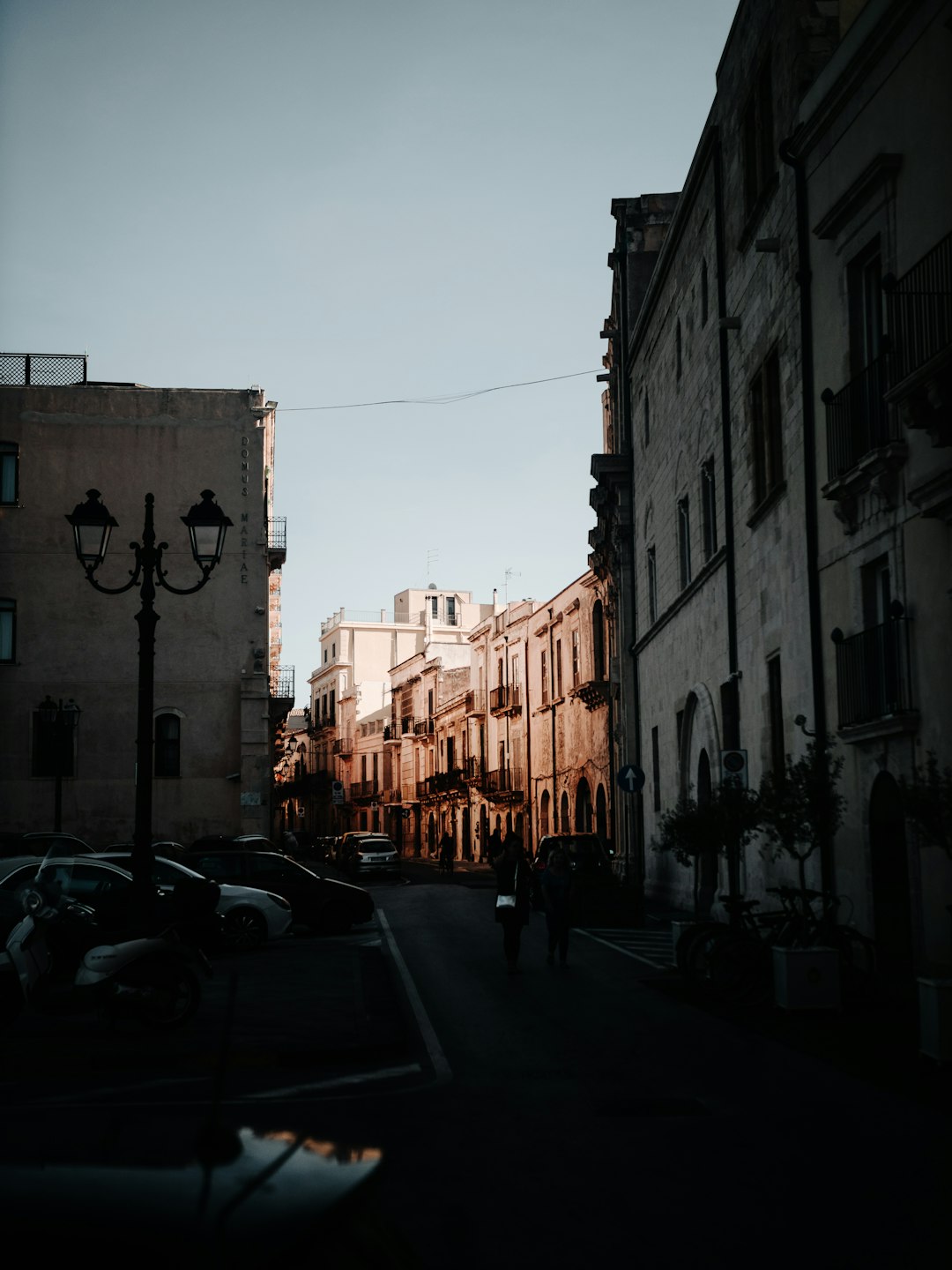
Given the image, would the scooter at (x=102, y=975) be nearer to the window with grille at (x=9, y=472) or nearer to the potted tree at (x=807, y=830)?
the potted tree at (x=807, y=830)

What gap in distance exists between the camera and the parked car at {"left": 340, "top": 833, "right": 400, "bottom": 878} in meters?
49.7

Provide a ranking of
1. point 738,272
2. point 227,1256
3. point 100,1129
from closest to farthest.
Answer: point 227,1256, point 100,1129, point 738,272

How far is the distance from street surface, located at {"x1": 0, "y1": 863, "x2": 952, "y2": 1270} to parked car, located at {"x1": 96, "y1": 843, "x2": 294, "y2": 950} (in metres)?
5.45

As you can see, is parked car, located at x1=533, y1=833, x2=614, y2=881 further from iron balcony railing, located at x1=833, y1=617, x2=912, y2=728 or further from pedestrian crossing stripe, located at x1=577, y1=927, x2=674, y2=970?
iron balcony railing, located at x1=833, y1=617, x2=912, y2=728

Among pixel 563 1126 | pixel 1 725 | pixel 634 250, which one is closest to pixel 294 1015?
pixel 563 1126

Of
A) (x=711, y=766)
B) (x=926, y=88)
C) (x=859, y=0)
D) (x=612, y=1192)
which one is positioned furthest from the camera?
(x=711, y=766)

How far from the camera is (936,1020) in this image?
10750 millimetres

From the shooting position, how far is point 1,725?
4541cm

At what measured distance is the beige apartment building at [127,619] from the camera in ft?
149

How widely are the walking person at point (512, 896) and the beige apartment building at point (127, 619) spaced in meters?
27.5

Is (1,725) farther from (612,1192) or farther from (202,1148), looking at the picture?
(202,1148)

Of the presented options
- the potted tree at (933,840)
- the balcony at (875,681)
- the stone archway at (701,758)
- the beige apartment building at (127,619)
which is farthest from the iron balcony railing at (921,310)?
the beige apartment building at (127,619)

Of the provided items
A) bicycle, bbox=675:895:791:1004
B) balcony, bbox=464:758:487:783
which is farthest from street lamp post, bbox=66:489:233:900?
balcony, bbox=464:758:487:783

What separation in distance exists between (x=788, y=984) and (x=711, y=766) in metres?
13.7
